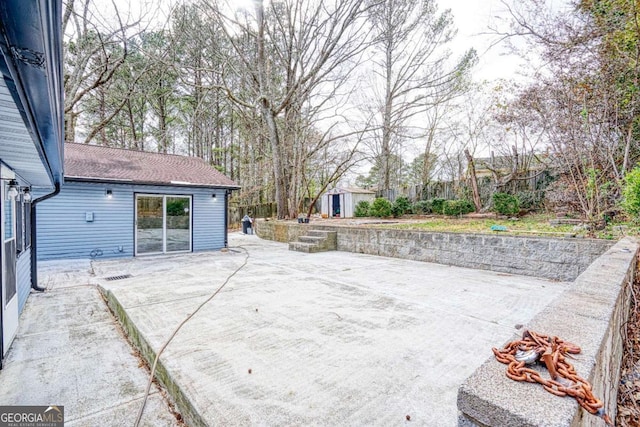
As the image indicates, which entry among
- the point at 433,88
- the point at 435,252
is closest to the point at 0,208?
the point at 435,252

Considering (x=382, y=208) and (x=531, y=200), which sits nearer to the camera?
(x=531, y=200)

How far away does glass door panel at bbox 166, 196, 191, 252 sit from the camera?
873cm

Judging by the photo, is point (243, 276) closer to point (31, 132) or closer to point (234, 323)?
point (234, 323)

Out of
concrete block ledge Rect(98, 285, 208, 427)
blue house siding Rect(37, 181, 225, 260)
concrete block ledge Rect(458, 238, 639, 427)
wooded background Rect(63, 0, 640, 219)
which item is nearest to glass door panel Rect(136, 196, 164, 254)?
blue house siding Rect(37, 181, 225, 260)

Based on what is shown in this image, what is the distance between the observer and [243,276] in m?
5.35

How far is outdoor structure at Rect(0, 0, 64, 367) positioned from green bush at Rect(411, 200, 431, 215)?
10.5m

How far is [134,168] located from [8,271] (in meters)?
6.25

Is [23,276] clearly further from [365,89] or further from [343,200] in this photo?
[343,200]

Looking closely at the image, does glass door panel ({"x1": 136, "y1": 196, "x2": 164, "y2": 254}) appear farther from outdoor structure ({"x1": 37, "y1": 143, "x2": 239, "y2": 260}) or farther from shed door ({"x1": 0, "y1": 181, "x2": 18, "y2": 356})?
shed door ({"x1": 0, "y1": 181, "x2": 18, "y2": 356})

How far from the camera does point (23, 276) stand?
418 centimetres

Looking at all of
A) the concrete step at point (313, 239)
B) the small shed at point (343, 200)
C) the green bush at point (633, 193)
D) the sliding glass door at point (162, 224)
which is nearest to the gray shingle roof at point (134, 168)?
the sliding glass door at point (162, 224)

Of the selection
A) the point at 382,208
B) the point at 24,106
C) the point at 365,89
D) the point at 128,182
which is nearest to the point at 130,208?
the point at 128,182

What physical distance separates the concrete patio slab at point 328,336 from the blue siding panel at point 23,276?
3.06 feet

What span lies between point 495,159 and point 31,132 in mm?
13171
